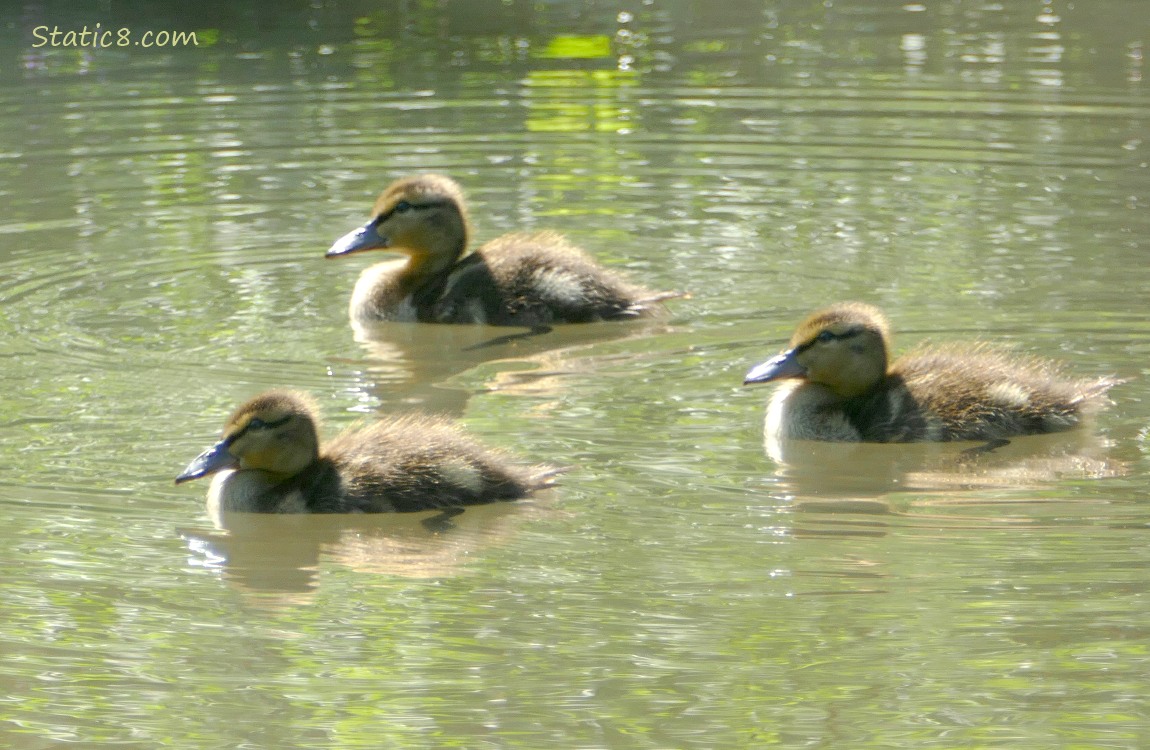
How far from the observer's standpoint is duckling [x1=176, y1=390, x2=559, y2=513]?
6.07 metres

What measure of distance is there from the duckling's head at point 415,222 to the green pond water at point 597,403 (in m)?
0.34

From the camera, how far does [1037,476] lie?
6.33m

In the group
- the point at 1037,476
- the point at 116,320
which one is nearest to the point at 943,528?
the point at 1037,476

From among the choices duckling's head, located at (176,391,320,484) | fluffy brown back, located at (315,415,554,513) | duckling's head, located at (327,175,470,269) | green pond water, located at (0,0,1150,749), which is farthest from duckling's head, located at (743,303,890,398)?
duckling's head, located at (327,175,470,269)

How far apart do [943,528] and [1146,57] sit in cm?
968

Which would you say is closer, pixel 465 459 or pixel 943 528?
pixel 943 528

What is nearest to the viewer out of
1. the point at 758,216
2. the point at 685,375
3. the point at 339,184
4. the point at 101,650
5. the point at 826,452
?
the point at 101,650

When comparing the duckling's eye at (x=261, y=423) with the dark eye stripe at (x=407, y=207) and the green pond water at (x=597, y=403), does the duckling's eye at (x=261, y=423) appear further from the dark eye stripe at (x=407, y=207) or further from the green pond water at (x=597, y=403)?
the dark eye stripe at (x=407, y=207)

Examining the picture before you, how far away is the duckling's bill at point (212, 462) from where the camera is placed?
237 inches

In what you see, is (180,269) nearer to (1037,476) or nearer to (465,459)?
(465,459)

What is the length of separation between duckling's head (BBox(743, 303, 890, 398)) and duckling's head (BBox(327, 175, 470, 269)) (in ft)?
7.81

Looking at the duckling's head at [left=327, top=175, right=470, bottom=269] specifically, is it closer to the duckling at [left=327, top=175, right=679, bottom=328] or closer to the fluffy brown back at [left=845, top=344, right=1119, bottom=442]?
the duckling at [left=327, top=175, right=679, bottom=328]

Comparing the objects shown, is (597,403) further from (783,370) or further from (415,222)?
(415,222)

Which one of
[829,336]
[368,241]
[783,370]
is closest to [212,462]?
[783,370]
